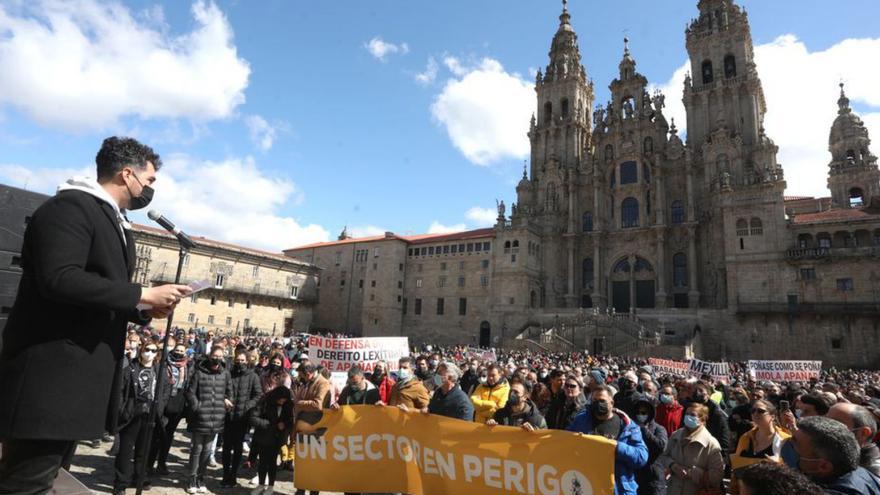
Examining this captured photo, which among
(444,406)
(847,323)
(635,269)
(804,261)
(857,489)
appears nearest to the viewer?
(857,489)

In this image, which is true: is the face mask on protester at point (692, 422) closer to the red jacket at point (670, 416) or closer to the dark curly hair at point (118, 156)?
the red jacket at point (670, 416)

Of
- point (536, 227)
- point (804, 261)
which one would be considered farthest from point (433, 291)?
point (804, 261)

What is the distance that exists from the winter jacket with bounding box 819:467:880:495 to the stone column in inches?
1657

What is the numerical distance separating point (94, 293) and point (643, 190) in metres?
50.0

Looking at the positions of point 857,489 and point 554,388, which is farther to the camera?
point 554,388

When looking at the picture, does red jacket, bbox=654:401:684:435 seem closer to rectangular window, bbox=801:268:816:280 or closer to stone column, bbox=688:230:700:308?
rectangular window, bbox=801:268:816:280

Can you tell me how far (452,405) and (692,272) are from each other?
41.5 meters

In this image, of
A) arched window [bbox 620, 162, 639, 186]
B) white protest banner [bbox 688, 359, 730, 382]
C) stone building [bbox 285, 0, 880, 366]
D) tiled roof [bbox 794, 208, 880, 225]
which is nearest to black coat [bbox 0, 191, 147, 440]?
white protest banner [bbox 688, 359, 730, 382]

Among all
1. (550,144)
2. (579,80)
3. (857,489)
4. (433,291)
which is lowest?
(857,489)

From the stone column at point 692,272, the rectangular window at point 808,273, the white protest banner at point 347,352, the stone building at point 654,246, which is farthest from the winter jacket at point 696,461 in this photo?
the stone column at point 692,272

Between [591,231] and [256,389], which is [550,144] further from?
[256,389]

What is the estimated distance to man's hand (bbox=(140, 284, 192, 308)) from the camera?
7.47 feet

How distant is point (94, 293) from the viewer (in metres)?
2.01

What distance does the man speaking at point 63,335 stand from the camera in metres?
1.95
